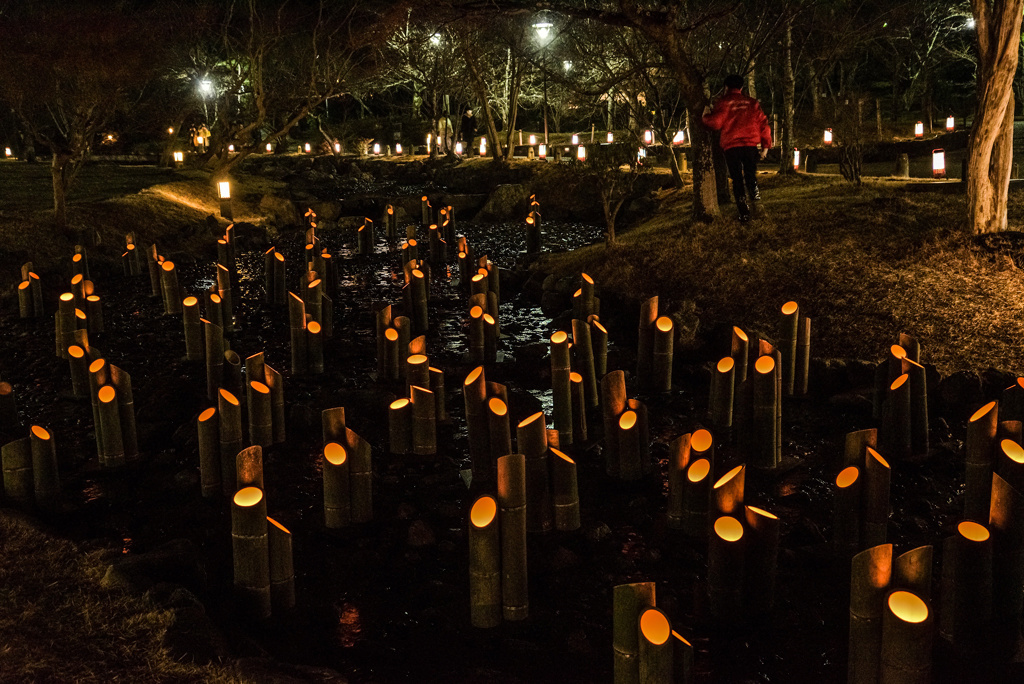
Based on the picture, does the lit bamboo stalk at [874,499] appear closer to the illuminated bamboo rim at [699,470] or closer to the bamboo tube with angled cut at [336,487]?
the illuminated bamboo rim at [699,470]

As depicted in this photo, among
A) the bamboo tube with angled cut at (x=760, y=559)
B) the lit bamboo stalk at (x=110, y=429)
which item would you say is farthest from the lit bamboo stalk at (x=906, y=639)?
the lit bamboo stalk at (x=110, y=429)

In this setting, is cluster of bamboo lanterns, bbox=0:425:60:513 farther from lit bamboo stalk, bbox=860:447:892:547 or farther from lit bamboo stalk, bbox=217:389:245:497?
lit bamboo stalk, bbox=860:447:892:547

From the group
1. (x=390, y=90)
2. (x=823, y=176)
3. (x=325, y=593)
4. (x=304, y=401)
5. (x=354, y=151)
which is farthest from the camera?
(x=390, y=90)

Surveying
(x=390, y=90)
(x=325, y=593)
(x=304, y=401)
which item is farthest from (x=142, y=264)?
(x=390, y=90)

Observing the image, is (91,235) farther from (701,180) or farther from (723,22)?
(723,22)

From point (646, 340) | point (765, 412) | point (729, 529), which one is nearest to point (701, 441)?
point (729, 529)

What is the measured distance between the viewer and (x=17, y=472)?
20.1 ft

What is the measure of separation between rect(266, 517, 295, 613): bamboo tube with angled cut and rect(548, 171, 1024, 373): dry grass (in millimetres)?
6346

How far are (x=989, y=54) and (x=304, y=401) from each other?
925 cm

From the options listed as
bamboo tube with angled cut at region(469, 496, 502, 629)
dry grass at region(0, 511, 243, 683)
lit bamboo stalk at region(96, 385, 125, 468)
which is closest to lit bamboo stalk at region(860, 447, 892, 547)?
bamboo tube with angled cut at region(469, 496, 502, 629)

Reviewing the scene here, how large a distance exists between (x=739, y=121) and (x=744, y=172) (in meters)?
1.18

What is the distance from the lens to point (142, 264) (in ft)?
52.3

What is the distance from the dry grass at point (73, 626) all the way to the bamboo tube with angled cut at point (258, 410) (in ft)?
6.64

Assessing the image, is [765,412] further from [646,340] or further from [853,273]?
[853,273]
